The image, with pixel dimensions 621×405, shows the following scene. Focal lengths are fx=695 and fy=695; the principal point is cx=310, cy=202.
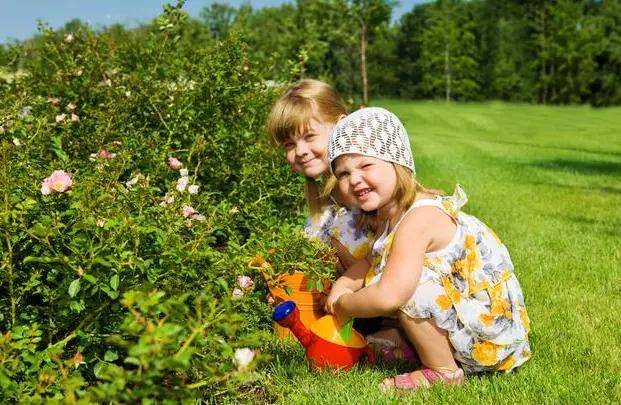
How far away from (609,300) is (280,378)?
79.1 inches

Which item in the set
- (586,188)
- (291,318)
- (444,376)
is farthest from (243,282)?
(586,188)

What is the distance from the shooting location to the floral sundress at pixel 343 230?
3.49 metres

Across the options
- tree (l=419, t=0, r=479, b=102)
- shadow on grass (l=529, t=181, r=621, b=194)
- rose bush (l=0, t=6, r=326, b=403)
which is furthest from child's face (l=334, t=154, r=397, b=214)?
tree (l=419, t=0, r=479, b=102)

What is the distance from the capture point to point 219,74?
454cm

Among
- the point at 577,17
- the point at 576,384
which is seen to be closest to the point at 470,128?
the point at 576,384

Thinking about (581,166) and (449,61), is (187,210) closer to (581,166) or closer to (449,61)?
(581,166)

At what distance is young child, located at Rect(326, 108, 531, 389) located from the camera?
8.61 ft

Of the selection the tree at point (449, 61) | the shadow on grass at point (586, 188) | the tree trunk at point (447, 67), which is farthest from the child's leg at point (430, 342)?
the tree trunk at point (447, 67)

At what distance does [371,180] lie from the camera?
285cm

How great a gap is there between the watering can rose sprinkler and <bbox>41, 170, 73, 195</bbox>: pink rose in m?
1.04

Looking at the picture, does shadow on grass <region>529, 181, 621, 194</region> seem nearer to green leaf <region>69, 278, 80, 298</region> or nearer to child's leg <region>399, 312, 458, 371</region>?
child's leg <region>399, 312, 458, 371</region>

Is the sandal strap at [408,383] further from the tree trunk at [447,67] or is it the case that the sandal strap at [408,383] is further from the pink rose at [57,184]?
the tree trunk at [447,67]

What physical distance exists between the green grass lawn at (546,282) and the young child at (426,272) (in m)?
0.13

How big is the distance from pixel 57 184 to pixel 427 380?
154cm
